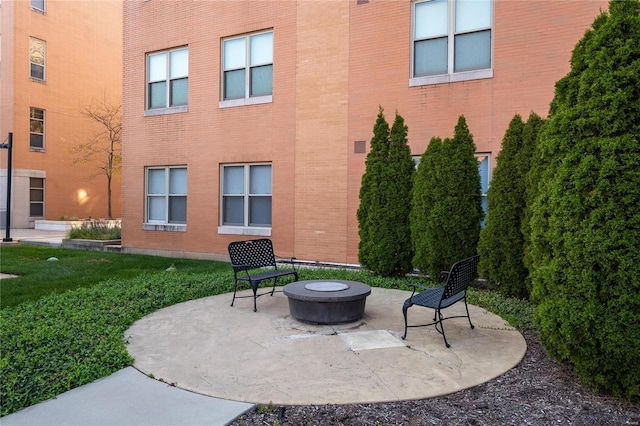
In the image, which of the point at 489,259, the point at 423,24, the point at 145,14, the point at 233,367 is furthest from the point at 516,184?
the point at 145,14

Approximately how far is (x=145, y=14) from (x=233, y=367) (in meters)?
13.8

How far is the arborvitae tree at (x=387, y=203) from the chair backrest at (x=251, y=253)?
233cm

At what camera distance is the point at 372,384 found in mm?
4109

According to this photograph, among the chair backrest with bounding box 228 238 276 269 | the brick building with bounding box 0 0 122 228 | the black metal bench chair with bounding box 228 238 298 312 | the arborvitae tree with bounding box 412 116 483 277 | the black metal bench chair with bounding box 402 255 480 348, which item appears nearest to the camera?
the black metal bench chair with bounding box 402 255 480 348

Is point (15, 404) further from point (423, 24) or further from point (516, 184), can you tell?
point (423, 24)

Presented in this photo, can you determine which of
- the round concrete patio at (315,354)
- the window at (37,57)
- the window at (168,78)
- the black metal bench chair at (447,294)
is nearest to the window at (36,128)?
the window at (37,57)

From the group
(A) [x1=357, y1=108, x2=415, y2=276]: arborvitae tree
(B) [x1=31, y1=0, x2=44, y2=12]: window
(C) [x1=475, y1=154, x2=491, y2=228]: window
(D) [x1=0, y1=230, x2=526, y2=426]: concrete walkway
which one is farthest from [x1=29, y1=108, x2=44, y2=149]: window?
(C) [x1=475, y1=154, x2=491, y2=228]: window

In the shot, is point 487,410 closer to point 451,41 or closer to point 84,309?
point 84,309

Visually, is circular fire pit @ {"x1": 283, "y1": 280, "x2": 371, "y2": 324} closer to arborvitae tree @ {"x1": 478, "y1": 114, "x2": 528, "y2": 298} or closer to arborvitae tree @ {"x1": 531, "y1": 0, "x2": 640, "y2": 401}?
arborvitae tree @ {"x1": 531, "y1": 0, "x2": 640, "y2": 401}

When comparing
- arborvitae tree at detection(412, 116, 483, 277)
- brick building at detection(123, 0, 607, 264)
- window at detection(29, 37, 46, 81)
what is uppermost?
window at detection(29, 37, 46, 81)

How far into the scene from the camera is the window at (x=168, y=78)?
14.3 meters

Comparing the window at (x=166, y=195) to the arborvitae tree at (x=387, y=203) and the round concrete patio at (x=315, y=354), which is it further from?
the round concrete patio at (x=315, y=354)

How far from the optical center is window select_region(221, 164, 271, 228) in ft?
42.4

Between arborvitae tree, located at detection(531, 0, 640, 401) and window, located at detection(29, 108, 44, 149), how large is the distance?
27701mm
